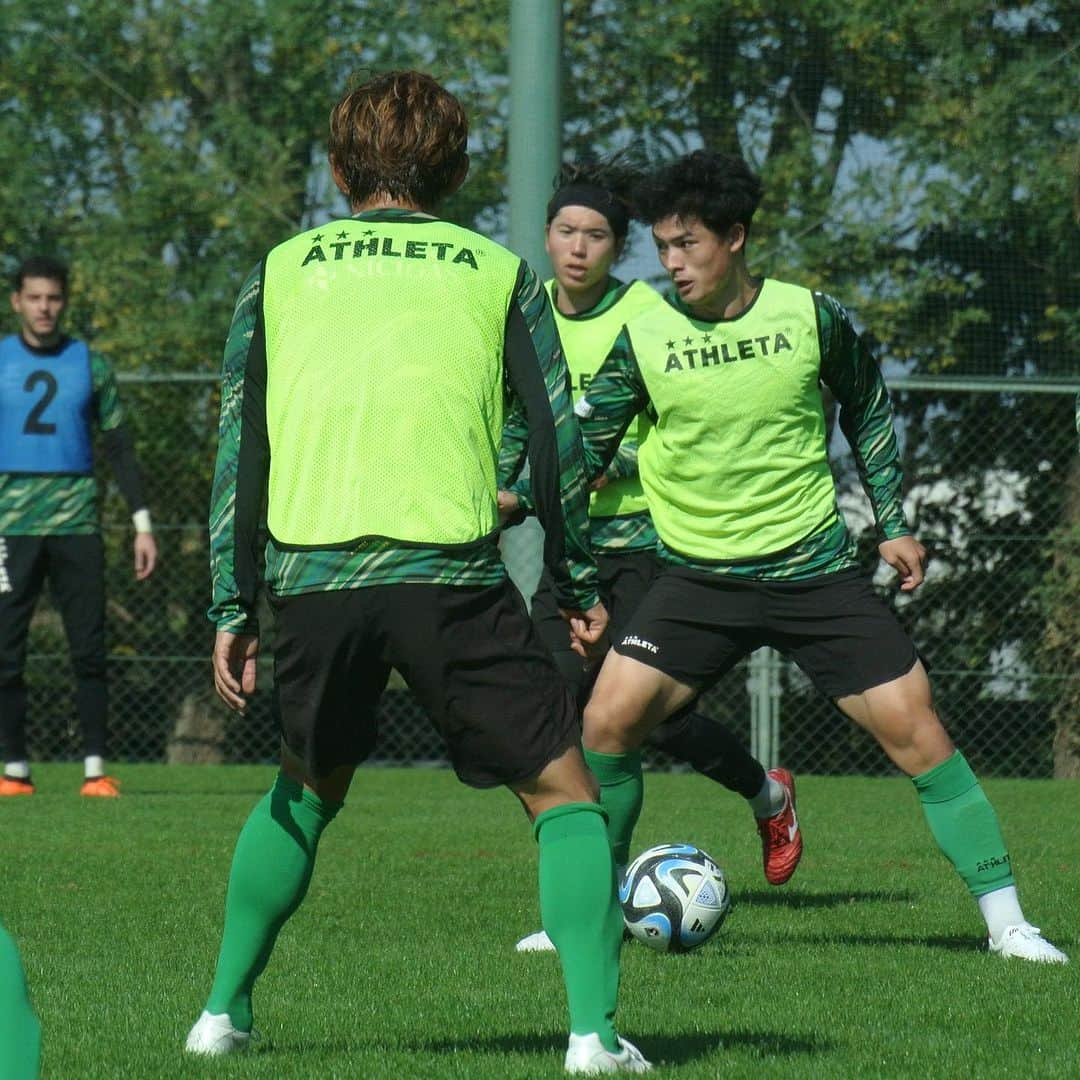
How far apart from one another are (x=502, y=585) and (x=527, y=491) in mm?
2794

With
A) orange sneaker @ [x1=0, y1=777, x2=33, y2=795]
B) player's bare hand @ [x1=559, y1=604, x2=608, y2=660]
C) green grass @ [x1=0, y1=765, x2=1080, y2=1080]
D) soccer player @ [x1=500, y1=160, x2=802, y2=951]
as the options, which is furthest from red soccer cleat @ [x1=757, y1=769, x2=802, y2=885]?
orange sneaker @ [x1=0, y1=777, x2=33, y2=795]

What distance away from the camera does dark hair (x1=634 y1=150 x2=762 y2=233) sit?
18.6ft

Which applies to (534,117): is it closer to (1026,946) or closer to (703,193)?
(703,193)

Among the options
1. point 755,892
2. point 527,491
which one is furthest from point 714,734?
point 527,491

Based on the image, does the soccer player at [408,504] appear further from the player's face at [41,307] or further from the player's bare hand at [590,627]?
the player's face at [41,307]

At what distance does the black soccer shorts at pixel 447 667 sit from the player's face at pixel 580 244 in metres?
2.91

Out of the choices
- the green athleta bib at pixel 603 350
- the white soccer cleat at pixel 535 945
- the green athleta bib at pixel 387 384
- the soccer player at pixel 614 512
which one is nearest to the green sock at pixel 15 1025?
the green athleta bib at pixel 387 384

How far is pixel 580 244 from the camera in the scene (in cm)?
657

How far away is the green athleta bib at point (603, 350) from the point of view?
6633 millimetres

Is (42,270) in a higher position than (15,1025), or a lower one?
lower

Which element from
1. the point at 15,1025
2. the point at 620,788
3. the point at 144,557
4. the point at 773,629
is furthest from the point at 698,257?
the point at 144,557

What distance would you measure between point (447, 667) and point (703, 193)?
238 cm

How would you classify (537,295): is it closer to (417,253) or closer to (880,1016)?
(417,253)

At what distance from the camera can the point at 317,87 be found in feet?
53.8
